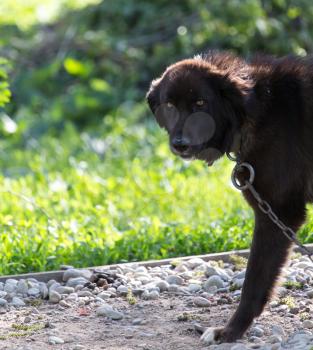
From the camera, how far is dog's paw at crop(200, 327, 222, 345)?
14.4ft

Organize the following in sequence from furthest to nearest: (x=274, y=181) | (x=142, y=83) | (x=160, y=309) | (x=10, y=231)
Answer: (x=142, y=83) < (x=10, y=231) < (x=160, y=309) < (x=274, y=181)

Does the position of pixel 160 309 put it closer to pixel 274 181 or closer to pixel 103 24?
pixel 274 181

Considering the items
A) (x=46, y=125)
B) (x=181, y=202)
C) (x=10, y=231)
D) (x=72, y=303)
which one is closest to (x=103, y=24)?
(x=46, y=125)

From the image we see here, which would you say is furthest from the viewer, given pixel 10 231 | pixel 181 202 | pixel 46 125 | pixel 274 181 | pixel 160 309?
pixel 46 125

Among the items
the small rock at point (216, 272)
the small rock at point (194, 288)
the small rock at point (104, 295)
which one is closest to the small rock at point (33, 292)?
the small rock at point (104, 295)

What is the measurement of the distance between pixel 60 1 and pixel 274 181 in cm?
1254

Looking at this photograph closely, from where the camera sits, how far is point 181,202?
737cm

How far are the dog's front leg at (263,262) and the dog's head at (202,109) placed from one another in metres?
0.47

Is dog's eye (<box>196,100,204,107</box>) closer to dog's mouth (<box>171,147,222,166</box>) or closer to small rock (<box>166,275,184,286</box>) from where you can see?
dog's mouth (<box>171,147,222,166</box>)

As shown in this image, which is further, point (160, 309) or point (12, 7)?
point (12, 7)

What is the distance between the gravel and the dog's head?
0.81 meters

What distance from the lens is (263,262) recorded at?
4562 mm

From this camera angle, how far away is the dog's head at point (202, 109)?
453cm

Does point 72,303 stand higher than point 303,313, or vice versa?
point 303,313
